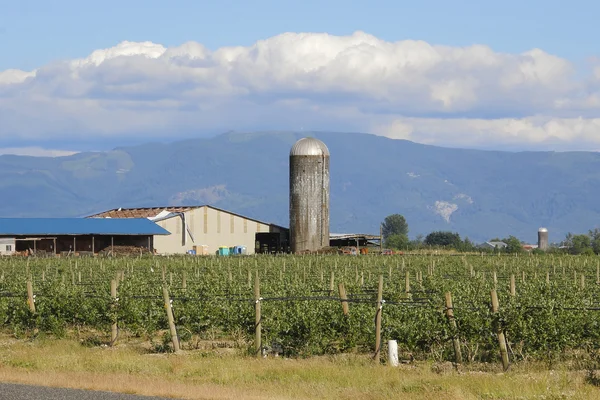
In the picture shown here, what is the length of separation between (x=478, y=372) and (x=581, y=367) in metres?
2.01

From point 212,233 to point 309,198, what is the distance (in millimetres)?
11614

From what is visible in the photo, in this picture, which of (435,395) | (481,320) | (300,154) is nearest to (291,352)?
(481,320)

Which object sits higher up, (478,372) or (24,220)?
(24,220)

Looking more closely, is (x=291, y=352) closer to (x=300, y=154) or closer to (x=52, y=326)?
(x=52, y=326)

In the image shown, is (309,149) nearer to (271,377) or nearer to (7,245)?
(7,245)

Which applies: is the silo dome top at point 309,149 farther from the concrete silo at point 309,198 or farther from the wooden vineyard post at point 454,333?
the wooden vineyard post at point 454,333

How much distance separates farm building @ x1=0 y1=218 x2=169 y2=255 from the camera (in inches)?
3287

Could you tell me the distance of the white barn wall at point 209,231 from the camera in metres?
94.1

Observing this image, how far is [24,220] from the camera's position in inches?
3585

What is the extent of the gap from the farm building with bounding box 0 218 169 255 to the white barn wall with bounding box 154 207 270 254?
2.03 metres

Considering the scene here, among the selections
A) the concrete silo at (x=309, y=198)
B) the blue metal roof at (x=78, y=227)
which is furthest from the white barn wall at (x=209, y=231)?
the concrete silo at (x=309, y=198)

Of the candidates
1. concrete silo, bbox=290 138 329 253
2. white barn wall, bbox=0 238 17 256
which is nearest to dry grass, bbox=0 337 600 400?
white barn wall, bbox=0 238 17 256

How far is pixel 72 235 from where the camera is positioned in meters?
86.4

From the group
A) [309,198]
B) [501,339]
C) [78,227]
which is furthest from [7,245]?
[501,339]
